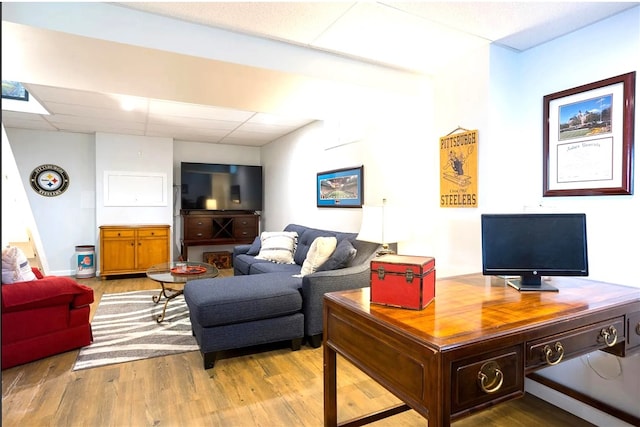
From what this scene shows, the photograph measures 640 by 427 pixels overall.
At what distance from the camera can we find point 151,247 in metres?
5.81

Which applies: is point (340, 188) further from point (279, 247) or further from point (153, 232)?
point (153, 232)

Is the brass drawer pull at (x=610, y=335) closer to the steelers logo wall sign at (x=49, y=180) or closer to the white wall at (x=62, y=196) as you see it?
the white wall at (x=62, y=196)

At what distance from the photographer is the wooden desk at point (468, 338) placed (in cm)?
126

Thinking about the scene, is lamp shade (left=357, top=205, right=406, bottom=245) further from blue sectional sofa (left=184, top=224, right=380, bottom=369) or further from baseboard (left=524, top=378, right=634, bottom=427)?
baseboard (left=524, top=378, right=634, bottom=427)

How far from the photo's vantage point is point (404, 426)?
2098 mm

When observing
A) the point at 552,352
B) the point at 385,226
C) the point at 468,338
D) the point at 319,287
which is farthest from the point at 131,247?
the point at 552,352

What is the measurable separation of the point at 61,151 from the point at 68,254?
159 cm

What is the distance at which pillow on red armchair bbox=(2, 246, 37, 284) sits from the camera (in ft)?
9.24

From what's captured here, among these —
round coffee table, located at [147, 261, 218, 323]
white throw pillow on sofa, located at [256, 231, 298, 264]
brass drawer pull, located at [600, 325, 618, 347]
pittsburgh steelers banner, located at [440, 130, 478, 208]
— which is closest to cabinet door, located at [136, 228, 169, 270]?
round coffee table, located at [147, 261, 218, 323]

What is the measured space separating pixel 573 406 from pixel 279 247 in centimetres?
328

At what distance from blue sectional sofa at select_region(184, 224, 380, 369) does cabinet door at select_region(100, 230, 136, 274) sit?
3054 mm

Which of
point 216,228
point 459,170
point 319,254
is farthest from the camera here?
point 216,228

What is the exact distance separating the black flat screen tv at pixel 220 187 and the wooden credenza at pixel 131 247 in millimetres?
671

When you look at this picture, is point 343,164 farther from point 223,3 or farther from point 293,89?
point 223,3
